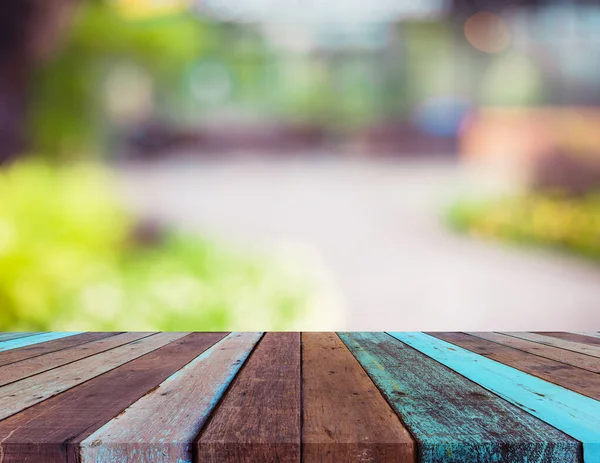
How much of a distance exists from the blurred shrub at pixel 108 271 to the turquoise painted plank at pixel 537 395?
171 cm

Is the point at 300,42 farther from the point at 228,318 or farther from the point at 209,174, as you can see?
the point at 228,318

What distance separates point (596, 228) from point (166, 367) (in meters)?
3.03

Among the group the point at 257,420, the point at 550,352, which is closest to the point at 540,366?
the point at 550,352

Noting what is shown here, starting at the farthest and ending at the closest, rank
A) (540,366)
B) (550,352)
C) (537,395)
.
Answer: (550,352)
(540,366)
(537,395)

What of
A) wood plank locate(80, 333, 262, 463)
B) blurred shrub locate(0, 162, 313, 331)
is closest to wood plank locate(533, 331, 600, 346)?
wood plank locate(80, 333, 262, 463)

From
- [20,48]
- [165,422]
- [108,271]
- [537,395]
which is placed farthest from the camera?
[20,48]

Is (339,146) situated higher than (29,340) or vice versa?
(339,146)

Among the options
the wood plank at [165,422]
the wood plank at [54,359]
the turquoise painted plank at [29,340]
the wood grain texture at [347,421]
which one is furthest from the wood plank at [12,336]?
the wood grain texture at [347,421]

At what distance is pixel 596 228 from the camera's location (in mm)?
3305

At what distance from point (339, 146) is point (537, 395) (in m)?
2.82

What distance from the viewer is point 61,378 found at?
897mm

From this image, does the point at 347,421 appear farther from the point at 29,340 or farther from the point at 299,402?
the point at 29,340

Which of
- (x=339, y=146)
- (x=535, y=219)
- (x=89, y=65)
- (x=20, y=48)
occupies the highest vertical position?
(x=20, y=48)

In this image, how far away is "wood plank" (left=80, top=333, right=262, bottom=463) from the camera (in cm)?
58
